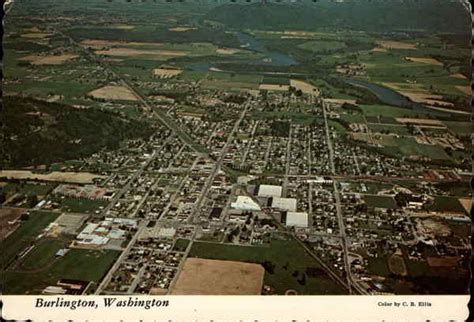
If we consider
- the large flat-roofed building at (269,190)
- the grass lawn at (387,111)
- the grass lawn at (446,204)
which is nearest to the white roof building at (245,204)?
the large flat-roofed building at (269,190)

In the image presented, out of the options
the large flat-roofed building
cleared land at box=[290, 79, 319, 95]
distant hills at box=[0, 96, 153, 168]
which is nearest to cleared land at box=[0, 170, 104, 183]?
distant hills at box=[0, 96, 153, 168]

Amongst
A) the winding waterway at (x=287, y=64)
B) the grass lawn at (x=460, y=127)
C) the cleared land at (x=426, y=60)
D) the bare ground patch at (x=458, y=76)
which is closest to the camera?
the grass lawn at (x=460, y=127)

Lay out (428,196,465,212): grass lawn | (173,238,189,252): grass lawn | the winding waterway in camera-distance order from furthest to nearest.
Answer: the winding waterway
(428,196,465,212): grass lawn
(173,238,189,252): grass lawn

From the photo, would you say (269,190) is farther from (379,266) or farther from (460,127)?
(460,127)

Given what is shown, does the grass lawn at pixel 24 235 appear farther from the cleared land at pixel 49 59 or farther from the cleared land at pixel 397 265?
the cleared land at pixel 49 59

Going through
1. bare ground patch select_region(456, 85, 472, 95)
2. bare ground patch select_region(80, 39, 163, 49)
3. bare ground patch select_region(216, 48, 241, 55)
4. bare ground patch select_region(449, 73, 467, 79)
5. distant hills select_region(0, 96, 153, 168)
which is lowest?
distant hills select_region(0, 96, 153, 168)

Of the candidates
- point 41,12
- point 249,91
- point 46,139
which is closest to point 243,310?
point 46,139

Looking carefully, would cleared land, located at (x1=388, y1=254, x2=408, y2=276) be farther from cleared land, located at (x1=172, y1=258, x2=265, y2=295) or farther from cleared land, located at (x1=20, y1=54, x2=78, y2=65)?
cleared land, located at (x1=20, y1=54, x2=78, y2=65)
